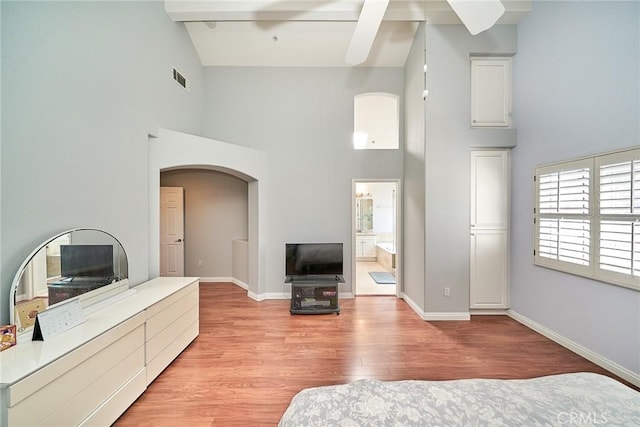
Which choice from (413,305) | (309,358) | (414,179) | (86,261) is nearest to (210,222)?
(86,261)

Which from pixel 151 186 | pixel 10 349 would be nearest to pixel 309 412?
pixel 10 349

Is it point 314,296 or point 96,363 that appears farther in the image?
point 314,296

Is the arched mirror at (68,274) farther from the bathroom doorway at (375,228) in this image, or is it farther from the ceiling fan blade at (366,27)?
the bathroom doorway at (375,228)

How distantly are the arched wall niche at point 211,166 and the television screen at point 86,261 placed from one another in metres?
0.71

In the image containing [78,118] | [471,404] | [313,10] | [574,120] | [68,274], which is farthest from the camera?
[313,10]

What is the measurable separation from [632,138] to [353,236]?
3.33 metres

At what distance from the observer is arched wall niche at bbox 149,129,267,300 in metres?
3.06

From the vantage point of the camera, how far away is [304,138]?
14.8 feet

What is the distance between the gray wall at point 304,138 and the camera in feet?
14.8

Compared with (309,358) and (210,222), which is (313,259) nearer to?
(309,358)

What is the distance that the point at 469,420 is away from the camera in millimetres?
969

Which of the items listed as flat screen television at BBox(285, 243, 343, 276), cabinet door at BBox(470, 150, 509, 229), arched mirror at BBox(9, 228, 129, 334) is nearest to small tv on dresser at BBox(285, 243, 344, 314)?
flat screen television at BBox(285, 243, 343, 276)

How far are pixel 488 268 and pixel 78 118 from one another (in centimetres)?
499

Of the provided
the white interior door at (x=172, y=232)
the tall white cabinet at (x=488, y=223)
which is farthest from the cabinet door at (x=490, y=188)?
the white interior door at (x=172, y=232)
